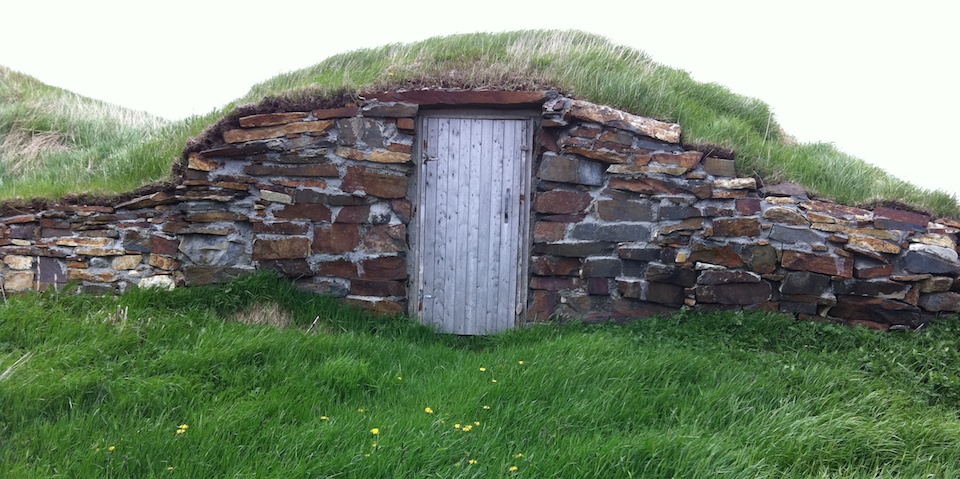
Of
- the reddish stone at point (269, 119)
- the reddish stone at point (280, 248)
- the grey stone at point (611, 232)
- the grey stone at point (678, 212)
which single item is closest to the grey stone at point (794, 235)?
the grey stone at point (678, 212)

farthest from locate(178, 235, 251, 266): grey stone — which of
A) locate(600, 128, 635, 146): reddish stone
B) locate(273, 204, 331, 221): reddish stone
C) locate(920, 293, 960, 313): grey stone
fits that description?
locate(920, 293, 960, 313): grey stone

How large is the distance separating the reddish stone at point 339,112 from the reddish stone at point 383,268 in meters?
1.52

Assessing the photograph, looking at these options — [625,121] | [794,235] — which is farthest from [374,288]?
[794,235]

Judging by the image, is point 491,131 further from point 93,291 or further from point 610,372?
point 93,291

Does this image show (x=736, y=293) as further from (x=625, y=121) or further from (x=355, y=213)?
(x=355, y=213)

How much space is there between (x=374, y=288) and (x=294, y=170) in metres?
1.46

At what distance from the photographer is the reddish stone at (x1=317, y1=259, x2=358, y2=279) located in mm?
5766

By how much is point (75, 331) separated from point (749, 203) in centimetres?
607

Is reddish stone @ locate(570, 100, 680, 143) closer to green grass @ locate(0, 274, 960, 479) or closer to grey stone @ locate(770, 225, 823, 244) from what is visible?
grey stone @ locate(770, 225, 823, 244)

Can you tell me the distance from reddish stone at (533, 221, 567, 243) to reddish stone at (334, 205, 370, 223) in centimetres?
178

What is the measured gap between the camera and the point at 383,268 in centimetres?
576

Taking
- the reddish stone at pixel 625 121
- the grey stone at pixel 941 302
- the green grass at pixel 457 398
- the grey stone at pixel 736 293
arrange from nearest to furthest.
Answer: the green grass at pixel 457 398 → the grey stone at pixel 941 302 → the grey stone at pixel 736 293 → the reddish stone at pixel 625 121

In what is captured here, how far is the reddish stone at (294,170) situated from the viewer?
18.7ft

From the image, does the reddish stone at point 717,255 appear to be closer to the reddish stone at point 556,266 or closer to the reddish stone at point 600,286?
the reddish stone at point 600,286
